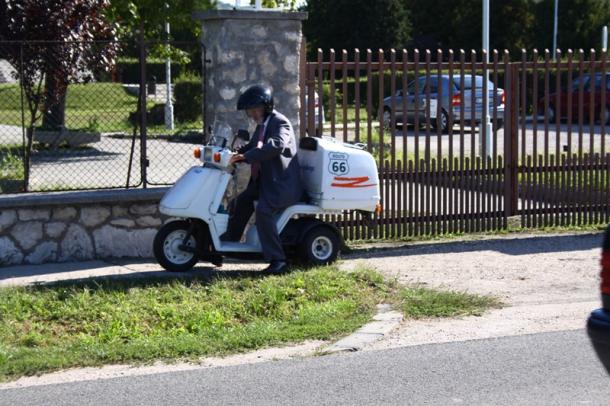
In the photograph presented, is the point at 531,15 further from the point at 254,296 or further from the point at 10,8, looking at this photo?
the point at 254,296

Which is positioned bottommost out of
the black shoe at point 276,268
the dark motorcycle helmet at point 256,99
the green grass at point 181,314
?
the green grass at point 181,314

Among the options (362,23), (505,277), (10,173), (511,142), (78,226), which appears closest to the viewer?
(505,277)

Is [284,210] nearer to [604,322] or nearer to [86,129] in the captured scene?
[604,322]

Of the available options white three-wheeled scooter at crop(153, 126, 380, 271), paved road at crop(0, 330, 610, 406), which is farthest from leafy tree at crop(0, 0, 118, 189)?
paved road at crop(0, 330, 610, 406)

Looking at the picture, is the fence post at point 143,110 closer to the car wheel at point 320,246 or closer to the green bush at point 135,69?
the green bush at point 135,69

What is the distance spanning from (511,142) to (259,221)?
3.90 m

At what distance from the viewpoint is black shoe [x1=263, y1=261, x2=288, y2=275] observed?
912cm

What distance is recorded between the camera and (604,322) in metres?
5.23

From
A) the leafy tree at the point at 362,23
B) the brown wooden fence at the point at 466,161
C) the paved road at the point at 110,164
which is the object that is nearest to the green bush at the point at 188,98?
the paved road at the point at 110,164

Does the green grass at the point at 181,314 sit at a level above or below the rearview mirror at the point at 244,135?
below

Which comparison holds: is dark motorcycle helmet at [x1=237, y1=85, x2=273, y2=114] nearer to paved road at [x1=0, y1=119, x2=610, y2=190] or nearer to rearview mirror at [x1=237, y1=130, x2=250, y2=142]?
rearview mirror at [x1=237, y1=130, x2=250, y2=142]

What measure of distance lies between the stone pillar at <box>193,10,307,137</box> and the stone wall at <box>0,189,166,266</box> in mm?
1243

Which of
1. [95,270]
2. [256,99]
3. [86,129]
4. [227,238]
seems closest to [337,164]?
[256,99]

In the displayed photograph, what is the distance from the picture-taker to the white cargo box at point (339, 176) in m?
9.34
